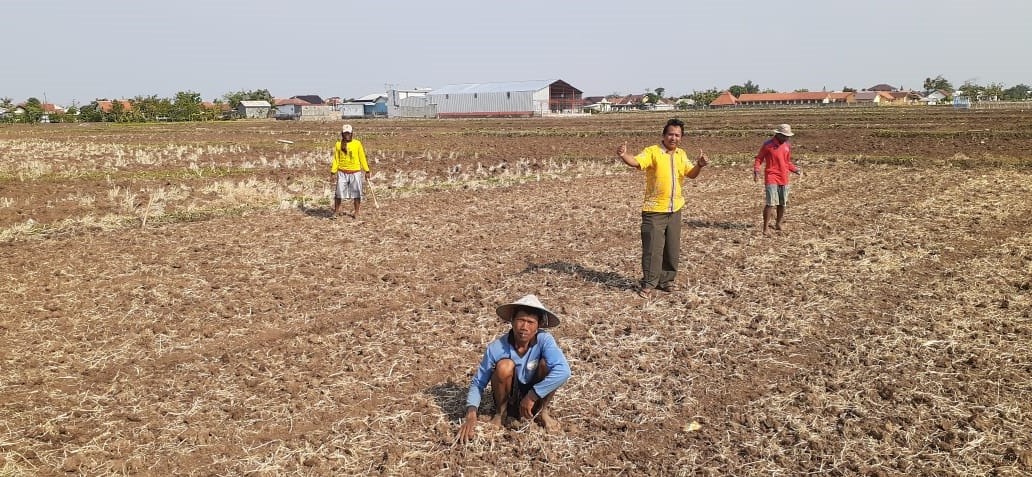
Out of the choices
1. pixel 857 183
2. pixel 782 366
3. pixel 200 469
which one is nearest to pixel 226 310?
pixel 200 469

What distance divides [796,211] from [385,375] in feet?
30.1

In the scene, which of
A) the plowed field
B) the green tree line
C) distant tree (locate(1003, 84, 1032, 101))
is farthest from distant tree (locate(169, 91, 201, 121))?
distant tree (locate(1003, 84, 1032, 101))

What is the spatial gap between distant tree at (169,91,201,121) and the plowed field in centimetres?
6683

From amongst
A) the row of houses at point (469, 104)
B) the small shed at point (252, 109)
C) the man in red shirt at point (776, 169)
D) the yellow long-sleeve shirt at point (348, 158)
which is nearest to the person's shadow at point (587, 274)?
the man in red shirt at point (776, 169)

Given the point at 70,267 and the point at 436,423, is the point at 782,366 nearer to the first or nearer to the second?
the point at 436,423

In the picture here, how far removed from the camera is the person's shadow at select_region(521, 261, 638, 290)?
8.21 m

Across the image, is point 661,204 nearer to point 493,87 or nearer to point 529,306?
point 529,306

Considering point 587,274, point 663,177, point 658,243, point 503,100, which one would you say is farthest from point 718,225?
point 503,100

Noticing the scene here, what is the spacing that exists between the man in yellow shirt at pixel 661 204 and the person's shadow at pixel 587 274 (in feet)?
1.40

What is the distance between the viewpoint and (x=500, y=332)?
267 inches

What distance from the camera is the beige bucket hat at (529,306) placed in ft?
14.9

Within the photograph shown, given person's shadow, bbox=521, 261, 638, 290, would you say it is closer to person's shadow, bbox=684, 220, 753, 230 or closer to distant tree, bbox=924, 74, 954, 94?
person's shadow, bbox=684, 220, 753, 230

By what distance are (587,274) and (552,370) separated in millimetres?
4069

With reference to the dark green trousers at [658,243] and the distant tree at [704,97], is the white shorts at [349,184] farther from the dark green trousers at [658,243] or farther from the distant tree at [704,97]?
the distant tree at [704,97]
